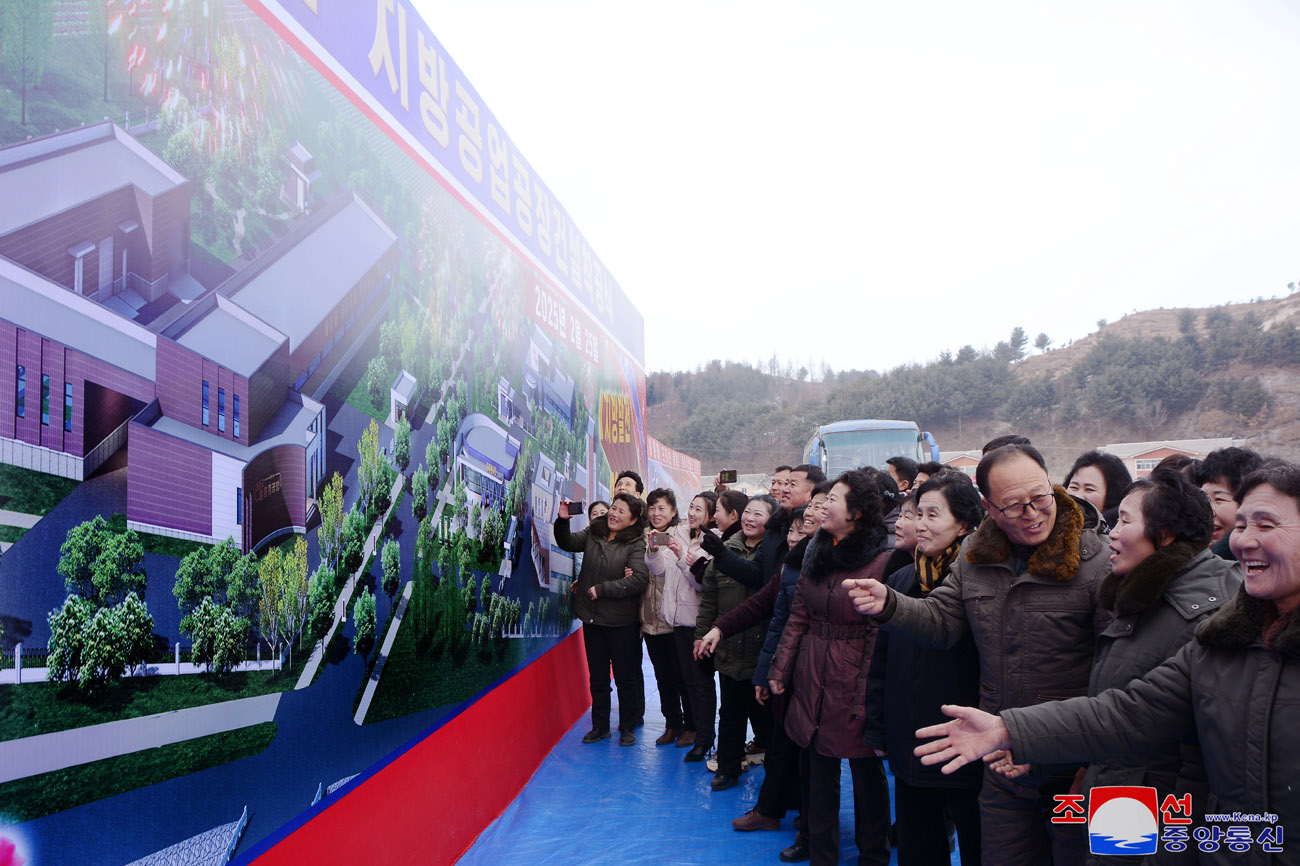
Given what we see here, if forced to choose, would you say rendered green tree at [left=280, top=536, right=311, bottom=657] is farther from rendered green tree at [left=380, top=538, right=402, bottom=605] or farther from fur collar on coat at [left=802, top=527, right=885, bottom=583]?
fur collar on coat at [left=802, top=527, right=885, bottom=583]

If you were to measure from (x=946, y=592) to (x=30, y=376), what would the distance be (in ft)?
8.08

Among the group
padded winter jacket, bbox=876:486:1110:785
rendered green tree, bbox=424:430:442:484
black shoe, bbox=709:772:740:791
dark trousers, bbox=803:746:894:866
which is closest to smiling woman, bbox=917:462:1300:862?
padded winter jacket, bbox=876:486:1110:785

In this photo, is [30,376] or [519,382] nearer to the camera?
[30,376]

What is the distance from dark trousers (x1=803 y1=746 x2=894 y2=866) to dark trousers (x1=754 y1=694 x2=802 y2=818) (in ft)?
1.70

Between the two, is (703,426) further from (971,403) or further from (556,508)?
(556,508)

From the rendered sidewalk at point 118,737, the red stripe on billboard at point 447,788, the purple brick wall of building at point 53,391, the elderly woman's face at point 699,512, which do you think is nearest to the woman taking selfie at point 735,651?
the elderly woman's face at point 699,512

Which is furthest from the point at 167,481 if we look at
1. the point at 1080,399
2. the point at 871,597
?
the point at 1080,399

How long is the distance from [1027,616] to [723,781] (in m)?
2.66

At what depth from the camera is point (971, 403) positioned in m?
47.2

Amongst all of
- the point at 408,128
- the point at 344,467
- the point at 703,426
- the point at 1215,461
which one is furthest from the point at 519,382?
the point at 703,426

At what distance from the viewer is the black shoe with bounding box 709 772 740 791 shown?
4.23 meters

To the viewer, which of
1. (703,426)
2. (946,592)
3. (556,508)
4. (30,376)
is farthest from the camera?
(703,426)

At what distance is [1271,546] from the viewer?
1.43 m

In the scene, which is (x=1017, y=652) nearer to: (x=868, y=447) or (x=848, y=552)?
(x=848, y=552)
